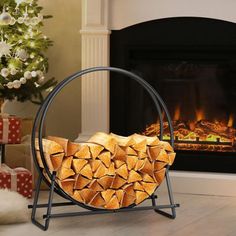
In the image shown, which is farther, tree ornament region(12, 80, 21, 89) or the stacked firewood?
tree ornament region(12, 80, 21, 89)

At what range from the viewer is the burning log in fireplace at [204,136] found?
14.0 ft

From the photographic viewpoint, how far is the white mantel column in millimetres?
4348

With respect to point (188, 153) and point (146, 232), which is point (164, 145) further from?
point (188, 153)

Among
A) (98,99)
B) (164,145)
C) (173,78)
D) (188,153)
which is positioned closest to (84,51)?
(98,99)

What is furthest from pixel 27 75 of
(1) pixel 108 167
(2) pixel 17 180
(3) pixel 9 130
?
(1) pixel 108 167

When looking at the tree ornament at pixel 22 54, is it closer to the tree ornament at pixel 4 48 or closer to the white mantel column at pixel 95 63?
the tree ornament at pixel 4 48

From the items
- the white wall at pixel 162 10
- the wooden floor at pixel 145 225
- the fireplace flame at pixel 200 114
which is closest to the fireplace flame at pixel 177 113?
the fireplace flame at pixel 200 114

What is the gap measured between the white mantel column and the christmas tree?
1.06 feet

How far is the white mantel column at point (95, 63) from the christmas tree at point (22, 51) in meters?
0.32

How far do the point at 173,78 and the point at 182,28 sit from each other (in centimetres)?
33

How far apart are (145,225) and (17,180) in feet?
2.97

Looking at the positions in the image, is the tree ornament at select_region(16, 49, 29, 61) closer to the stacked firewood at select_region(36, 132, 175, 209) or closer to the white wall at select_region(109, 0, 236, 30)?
the white wall at select_region(109, 0, 236, 30)

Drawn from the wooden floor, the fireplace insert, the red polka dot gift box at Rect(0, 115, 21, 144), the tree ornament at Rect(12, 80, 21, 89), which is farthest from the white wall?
the wooden floor

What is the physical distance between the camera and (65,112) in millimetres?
4918
